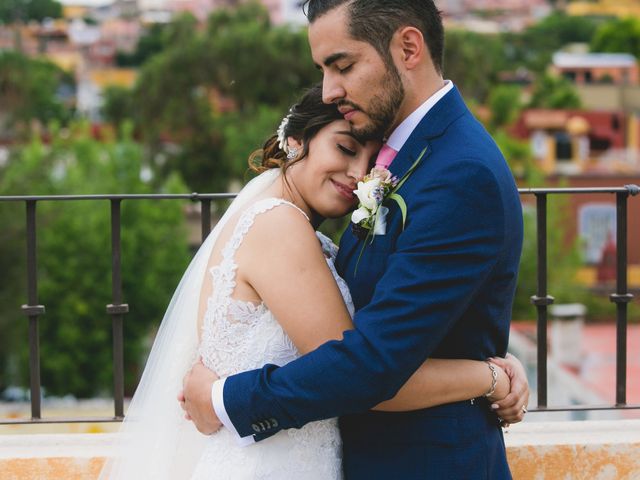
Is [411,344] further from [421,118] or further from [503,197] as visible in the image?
[421,118]

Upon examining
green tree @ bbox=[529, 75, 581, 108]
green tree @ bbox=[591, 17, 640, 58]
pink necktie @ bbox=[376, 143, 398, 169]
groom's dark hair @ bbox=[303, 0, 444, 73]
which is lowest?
pink necktie @ bbox=[376, 143, 398, 169]

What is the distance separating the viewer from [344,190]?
2275 mm

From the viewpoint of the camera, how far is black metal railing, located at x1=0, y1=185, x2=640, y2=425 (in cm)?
311

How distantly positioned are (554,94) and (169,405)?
166 feet

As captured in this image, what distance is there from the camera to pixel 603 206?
38031 mm

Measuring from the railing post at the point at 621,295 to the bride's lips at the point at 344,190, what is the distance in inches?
49.3

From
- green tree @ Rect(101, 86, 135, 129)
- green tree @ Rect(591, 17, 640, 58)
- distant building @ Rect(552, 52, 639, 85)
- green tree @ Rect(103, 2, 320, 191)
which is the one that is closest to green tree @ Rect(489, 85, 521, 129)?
green tree @ Rect(103, 2, 320, 191)

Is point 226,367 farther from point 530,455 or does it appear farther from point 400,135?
point 530,455

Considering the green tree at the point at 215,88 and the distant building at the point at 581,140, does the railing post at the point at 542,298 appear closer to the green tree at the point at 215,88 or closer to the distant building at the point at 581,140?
the green tree at the point at 215,88

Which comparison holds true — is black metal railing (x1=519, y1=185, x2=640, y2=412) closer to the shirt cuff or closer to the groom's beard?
the groom's beard

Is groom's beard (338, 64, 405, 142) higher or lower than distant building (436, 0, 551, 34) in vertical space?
lower

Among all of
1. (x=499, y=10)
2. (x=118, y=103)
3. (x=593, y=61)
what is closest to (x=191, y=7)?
(x=499, y=10)

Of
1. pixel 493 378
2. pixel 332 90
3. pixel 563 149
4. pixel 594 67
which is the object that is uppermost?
pixel 594 67

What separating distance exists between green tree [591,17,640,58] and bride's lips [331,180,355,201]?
77.8 meters
